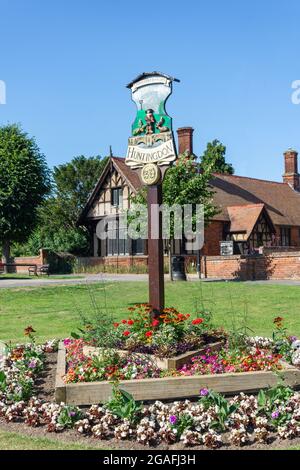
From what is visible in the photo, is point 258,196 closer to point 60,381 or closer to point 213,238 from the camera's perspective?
point 213,238

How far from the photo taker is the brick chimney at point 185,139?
3872cm

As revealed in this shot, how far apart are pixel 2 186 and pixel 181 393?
3158 centimetres

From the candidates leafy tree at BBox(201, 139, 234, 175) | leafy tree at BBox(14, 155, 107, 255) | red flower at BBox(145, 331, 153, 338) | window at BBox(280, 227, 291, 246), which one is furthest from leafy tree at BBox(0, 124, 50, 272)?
red flower at BBox(145, 331, 153, 338)

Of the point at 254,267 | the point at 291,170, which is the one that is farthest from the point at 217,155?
the point at 254,267

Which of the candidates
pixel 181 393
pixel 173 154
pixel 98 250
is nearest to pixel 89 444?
pixel 181 393

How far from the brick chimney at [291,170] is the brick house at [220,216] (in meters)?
7.19

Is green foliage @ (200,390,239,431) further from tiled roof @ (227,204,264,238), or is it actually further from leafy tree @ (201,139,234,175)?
leafy tree @ (201,139,234,175)

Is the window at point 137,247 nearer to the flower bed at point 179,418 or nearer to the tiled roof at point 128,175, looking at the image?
the tiled roof at point 128,175

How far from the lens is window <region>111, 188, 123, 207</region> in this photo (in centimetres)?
3875

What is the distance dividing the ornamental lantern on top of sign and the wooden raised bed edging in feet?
10.4

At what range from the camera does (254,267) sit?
26469 mm

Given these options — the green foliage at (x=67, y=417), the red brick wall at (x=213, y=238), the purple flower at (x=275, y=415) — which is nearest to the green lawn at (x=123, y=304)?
the green foliage at (x=67, y=417)

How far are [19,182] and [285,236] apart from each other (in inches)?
795

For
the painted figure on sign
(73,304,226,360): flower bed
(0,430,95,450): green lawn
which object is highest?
the painted figure on sign
